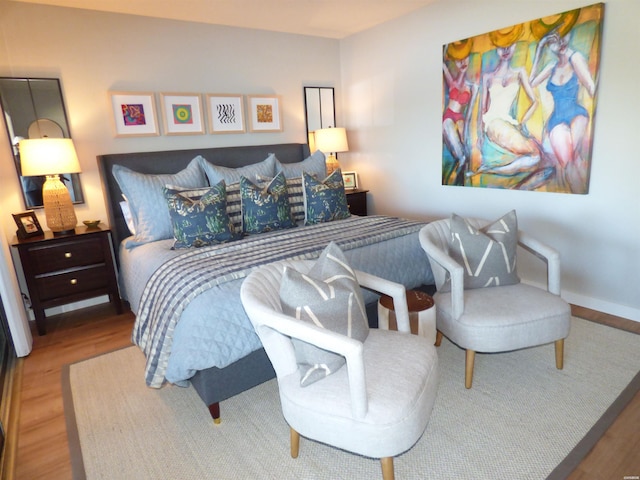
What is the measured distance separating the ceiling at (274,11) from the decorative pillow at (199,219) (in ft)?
5.24

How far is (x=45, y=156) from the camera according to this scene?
2852 millimetres

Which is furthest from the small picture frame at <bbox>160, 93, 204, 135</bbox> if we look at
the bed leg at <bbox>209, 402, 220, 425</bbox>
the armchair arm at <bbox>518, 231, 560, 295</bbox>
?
the armchair arm at <bbox>518, 231, 560, 295</bbox>

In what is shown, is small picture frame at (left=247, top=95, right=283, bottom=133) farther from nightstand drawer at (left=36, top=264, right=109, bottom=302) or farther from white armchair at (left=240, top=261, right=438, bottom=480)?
white armchair at (left=240, top=261, right=438, bottom=480)

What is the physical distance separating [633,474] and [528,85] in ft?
8.31

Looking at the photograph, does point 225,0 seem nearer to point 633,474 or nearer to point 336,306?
point 336,306

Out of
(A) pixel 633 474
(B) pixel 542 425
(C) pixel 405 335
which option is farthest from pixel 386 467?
(A) pixel 633 474

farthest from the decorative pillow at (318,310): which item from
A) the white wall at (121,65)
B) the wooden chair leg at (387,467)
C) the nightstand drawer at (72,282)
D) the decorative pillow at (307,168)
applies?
the white wall at (121,65)

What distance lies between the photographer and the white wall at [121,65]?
3.00 meters

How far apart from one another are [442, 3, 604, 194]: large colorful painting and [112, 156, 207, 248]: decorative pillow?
2.52 metres

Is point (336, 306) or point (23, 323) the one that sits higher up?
point (336, 306)

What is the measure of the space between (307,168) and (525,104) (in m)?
1.83

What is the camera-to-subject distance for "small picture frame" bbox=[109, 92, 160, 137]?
3.36 m

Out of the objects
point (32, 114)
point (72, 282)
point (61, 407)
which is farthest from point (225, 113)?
point (61, 407)

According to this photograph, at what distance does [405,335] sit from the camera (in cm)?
180
